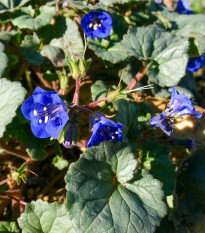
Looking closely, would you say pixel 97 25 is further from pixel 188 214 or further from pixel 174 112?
pixel 188 214

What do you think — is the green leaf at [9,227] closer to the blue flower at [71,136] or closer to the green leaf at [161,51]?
the blue flower at [71,136]

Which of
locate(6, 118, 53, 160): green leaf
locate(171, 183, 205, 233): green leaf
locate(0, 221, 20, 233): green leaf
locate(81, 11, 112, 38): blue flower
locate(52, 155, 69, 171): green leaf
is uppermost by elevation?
locate(81, 11, 112, 38): blue flower

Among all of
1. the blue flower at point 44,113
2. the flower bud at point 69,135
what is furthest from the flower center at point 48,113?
the flower bud at point 69,135

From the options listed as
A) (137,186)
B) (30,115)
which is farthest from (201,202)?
(30,115)

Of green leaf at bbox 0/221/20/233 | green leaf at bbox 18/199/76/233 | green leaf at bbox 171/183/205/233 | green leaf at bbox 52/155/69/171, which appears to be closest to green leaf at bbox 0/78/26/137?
green leaf at bbox 18/199/76/233

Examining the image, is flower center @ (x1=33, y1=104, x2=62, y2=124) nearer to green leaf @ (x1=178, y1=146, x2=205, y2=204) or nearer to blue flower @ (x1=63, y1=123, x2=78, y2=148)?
blue flower @ (x1=63, y1=123, x2=78, y2=148)

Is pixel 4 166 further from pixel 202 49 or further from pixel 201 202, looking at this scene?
pixel 202 49
